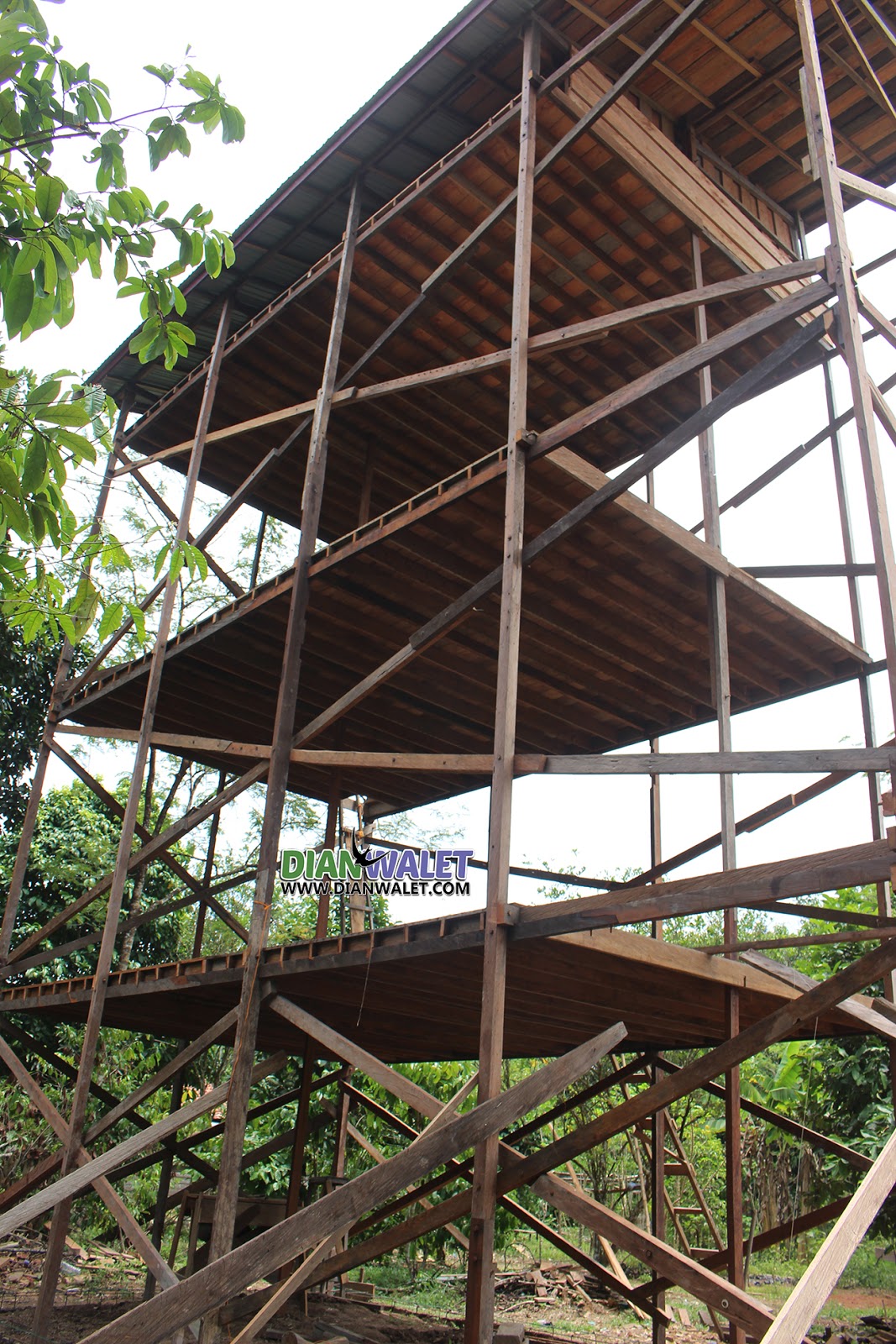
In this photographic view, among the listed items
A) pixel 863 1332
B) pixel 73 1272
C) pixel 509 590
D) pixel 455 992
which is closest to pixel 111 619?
pixel 509 590

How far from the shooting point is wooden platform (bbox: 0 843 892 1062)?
505 centimetres

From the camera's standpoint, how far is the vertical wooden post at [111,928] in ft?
25.7

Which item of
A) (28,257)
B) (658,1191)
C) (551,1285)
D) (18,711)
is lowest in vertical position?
(551,1285)

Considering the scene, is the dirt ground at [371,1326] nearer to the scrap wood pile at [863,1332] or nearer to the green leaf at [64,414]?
the scrap wood pile at [863,1332]

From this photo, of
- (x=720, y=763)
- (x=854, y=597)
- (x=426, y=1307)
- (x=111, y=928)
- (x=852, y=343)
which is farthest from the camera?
(x=426, y=1307)

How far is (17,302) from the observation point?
2434mm

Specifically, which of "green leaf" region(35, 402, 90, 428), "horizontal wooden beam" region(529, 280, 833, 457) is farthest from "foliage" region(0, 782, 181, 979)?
"green leaf" region(35, 402, 90, 428)

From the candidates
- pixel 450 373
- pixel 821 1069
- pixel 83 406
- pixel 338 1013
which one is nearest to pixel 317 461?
pixel 450 373

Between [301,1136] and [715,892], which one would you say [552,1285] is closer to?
[301,1136]

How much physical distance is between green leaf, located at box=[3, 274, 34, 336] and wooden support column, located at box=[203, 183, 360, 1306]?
4958 mm

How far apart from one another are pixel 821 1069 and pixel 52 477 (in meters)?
12.8

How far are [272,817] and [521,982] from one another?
2157 mm

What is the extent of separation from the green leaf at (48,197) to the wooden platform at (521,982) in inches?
151

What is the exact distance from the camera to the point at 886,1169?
4719mm
